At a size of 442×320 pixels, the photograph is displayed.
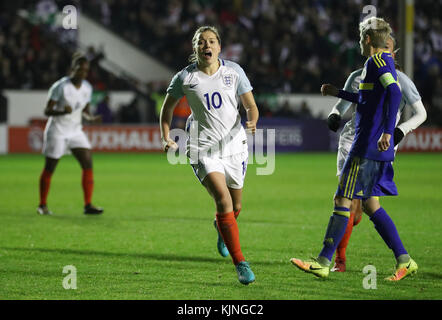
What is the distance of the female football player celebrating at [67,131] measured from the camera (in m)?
11.7

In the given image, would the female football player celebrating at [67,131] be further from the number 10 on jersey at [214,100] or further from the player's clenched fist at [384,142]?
the player's clenched fist at [384,142]

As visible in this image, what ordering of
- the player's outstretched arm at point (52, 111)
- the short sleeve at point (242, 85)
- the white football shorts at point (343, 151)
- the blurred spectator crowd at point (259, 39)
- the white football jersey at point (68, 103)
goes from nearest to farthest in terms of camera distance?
the short sleeve at point (242, 85), the white football shorts at point (343, 151), the player's outstretched arm at point (52, 111), the white football jersey at point (68, 103), the blurred spectator crowd at point (259, 39)

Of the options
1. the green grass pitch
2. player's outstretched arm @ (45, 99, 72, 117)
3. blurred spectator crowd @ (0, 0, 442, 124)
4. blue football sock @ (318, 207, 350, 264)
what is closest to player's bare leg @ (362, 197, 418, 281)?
the green grass pitch

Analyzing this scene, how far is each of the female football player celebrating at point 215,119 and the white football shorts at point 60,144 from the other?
197 inches

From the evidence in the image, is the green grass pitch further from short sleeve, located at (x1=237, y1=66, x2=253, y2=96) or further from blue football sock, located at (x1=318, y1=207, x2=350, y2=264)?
short sleeve, located at (x1=237, y1=66, x2=253, y2=96)

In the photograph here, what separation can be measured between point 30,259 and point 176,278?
6.01 feet

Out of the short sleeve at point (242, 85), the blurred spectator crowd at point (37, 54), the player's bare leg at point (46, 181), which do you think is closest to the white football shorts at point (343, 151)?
the short sleeve at point (242, 85)

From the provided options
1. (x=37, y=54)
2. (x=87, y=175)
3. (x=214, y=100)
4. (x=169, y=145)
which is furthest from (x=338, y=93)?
(x=37, y=54)

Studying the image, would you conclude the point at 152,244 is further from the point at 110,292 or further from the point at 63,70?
the point at 63,70

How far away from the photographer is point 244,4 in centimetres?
3306

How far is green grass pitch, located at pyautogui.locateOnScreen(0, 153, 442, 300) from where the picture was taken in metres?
6.29

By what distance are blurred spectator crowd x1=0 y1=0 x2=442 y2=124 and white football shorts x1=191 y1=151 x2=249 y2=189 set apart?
20.4 metres

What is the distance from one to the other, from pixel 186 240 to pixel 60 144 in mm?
3423
